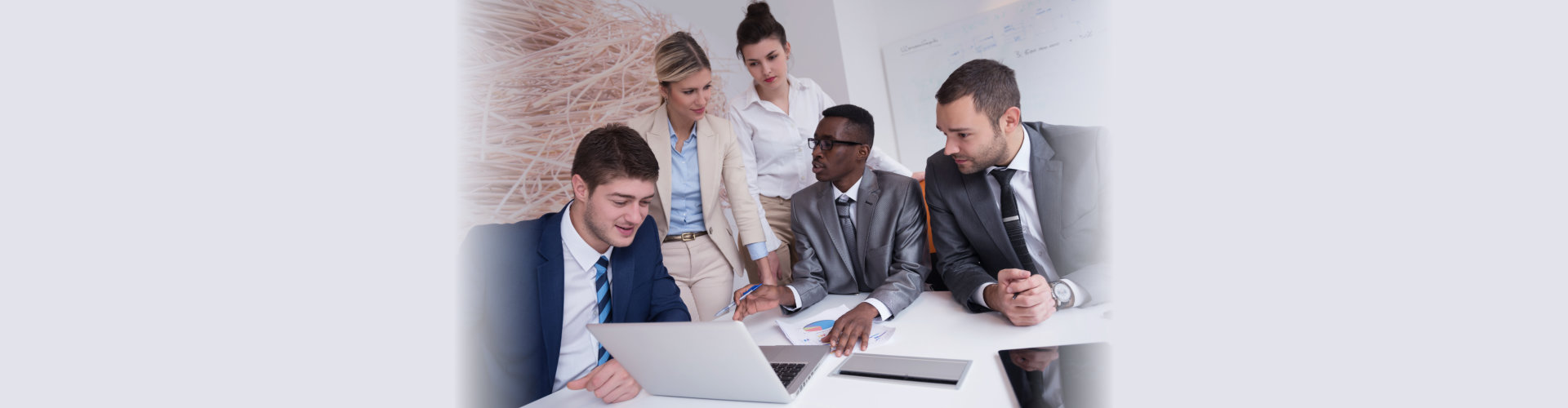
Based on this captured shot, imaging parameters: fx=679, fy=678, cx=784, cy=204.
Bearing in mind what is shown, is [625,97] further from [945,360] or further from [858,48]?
[945,360]

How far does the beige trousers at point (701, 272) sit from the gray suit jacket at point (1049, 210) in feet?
2.61

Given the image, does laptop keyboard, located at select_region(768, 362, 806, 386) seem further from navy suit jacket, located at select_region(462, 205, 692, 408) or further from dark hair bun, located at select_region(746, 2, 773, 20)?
dark hair bun, located at select_region(746, 2, 773, 20)

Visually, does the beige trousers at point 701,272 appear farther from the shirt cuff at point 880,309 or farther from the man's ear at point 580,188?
the shirt cuff at point 880,309

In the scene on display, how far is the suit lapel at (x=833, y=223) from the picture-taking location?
2.16 metres

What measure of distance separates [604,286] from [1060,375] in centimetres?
111

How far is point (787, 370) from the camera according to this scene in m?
1.30

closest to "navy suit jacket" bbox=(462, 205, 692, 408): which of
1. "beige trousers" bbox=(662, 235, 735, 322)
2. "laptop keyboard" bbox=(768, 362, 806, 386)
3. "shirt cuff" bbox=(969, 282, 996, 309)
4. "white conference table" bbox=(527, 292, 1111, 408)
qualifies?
"white conference table" bbox=(527, 292, 1111, 408)

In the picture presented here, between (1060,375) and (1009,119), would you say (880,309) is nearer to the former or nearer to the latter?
(1060,375)

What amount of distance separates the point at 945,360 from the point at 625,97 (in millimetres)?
2175

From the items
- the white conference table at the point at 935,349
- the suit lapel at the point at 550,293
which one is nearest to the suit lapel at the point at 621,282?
the suit lapel at the point at 550,293

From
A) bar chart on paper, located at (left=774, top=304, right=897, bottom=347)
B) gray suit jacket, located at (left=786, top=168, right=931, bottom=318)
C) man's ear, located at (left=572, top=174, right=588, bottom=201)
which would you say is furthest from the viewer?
gray suit jacket, located at (left=786, top=168, right=931, bottom=318)

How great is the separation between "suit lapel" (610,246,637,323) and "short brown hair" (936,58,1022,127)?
100 centimetres

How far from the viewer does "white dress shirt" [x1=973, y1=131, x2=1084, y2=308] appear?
1968mm

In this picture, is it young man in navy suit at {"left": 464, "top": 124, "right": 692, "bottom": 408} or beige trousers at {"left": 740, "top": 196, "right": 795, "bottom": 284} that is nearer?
young man in navy suit at {"left": 464, "top": 124, "right": 692, "bottom": 408}
